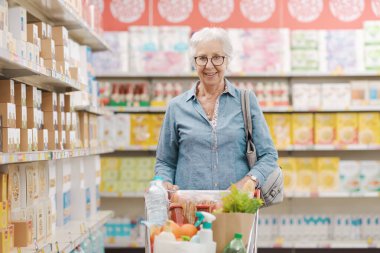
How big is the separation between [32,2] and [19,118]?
106 cm

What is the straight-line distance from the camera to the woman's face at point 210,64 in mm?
3125

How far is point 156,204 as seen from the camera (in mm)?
2756

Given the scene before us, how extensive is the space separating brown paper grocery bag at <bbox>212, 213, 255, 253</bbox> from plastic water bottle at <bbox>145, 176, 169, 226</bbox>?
26cm

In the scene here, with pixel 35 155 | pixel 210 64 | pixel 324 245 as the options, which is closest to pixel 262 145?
pixel 210 64

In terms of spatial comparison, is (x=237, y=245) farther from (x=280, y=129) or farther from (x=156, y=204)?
(x=280, y=129)

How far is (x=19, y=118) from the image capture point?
Answer: 337 centimetres

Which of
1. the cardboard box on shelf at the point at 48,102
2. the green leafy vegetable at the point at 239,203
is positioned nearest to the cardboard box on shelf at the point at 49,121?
the cardboard box on shelf at the point at 48,102

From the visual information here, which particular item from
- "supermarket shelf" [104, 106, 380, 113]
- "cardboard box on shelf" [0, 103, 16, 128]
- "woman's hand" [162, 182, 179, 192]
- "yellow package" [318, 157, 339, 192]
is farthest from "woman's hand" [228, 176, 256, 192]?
"yellow package" [318, 157, 339, 192]

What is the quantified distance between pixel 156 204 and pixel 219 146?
1.90 ft

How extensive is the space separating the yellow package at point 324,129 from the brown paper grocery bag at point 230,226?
4260 millimetres

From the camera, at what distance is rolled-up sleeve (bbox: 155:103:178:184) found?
336 centimetres

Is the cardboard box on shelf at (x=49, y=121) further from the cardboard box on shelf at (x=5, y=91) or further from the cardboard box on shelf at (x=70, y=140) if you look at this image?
the cardboard box on shelf at (x=5, y=91)

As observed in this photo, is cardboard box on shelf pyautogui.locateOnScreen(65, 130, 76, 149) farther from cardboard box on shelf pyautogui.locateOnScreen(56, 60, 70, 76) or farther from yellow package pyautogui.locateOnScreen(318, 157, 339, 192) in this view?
yellow package pyautogui.locateOnScreen(318, 157, 339, 192)

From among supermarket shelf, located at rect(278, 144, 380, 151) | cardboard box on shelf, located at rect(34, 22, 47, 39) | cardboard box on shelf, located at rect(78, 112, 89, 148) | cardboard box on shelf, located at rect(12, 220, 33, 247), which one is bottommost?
cardboard box on shelf, located at rect(12, 220, 33, 247)
